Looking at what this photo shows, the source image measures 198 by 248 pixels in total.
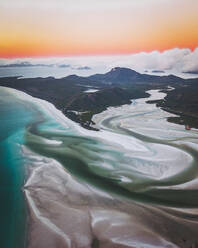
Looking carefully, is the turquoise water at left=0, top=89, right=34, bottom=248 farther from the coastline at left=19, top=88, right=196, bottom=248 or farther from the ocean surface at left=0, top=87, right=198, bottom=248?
the coastline at left=19, top=88, right=196, bottom=248

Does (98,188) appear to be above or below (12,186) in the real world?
below

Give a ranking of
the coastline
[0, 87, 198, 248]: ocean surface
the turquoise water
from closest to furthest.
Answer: the coastline, [0, 87, 198, 248]: ocean surface, the turquoise water

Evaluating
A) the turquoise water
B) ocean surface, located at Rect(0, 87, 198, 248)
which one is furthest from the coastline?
the turquoise water

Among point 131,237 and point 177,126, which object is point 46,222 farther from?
point 177,126

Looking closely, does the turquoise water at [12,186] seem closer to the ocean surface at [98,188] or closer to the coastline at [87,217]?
the ocean surface at [98,188]

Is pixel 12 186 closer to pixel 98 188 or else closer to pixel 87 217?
pixel 98 188

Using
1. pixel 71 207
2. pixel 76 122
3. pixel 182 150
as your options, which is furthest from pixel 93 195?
pixel 76 122

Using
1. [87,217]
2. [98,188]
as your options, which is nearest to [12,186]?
[98,188]

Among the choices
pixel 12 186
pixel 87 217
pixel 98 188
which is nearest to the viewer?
pixel 87 217
